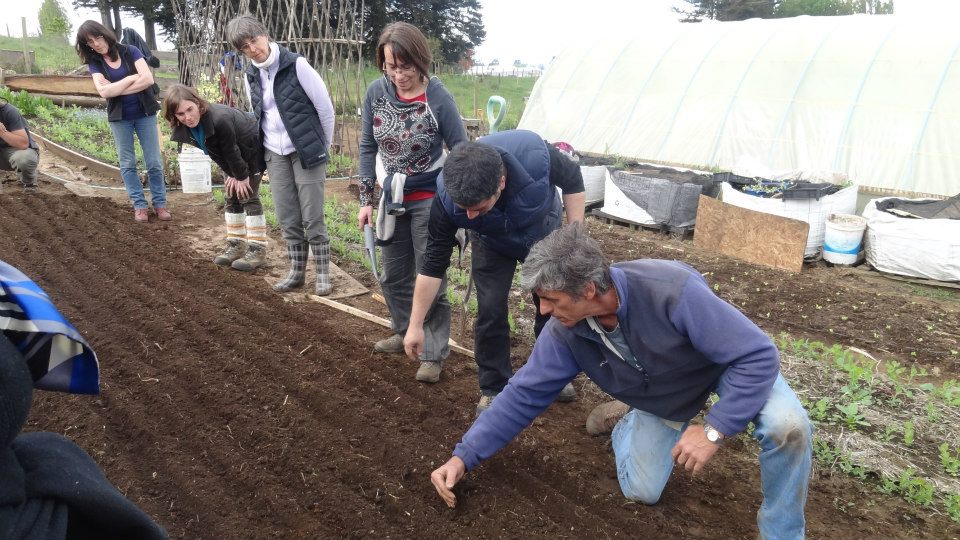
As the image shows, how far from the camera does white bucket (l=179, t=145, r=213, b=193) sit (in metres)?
7.56

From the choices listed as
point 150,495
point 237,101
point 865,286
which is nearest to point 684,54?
point 865,286

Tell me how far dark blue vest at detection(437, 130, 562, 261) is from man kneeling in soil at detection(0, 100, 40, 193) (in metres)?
6.39

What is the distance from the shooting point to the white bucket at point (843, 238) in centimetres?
675

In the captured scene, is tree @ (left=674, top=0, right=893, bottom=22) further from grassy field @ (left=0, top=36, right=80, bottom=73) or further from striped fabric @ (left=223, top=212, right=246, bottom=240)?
striped fabric @ (left=223, top=212, right=246, bottom=240)

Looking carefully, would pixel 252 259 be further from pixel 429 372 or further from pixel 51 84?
pixel 51 84

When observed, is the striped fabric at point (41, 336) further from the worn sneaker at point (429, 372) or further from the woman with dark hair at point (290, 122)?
the woman with dark hair at point (290, 122)

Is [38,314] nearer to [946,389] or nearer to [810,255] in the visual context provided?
[946,389]

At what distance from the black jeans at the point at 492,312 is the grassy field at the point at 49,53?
1950 cm

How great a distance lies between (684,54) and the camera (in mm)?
10422

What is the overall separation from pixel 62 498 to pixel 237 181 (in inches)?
170

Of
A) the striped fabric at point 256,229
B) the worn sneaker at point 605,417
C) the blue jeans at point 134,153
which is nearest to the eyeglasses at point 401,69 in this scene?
the worn sneaker at point 605,417

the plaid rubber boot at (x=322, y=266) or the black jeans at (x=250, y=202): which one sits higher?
the black jeans at (x=250, y=202)

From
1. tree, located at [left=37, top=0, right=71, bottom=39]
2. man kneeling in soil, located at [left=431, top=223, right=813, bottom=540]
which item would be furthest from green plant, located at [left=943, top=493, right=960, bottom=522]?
tree, located at [left=37, top=0, right=71, bottom=39]

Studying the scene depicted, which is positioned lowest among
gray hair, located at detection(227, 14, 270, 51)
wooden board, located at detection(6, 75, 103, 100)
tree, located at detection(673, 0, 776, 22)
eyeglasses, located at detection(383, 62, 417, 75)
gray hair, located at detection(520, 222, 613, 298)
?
gray hair, located at detection(520, 222, 613, 298)
